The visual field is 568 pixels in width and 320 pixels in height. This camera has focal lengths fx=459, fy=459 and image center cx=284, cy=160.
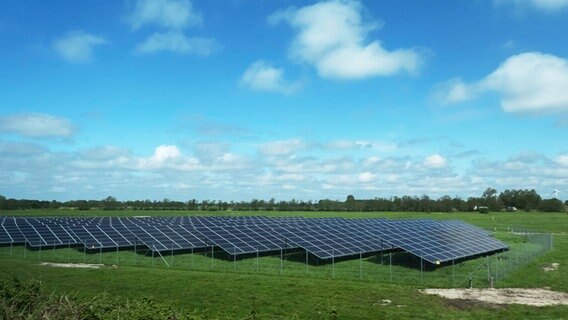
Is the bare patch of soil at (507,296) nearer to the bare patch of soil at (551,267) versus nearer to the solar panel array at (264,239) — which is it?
the solar panel array at (264,239)

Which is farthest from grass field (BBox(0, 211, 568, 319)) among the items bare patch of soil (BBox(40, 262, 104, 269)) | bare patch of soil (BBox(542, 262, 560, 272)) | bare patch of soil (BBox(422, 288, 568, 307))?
bare patch of soil (BBox(40, 262, 104, 269))

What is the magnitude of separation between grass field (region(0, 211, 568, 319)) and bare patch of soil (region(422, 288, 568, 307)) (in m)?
1.29

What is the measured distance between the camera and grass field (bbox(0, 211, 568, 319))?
2353 cm

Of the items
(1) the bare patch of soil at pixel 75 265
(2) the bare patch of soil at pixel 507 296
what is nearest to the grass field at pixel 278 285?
(2) the bare patch of soil at pixel 507 296

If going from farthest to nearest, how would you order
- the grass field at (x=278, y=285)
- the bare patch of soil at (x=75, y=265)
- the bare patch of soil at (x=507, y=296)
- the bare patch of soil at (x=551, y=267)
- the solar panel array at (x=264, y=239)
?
1. the solar panel array at (x=264, y=239)
2. the bare patch of soil at (x=551, y=267)
3. the bare patch of soil at (x=75, y=265)
4. the bare patch of soil at (x=507, y=296)
5. the grass field at (x=278, y=285)

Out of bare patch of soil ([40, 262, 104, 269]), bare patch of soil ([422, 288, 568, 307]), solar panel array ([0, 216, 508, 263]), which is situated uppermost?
solar panel array ([0, 216, 508, 263])

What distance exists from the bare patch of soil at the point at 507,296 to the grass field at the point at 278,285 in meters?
1.29

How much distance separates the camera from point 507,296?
1093 inches

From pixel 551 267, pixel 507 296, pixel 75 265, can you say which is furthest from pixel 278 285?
pixel 551 267

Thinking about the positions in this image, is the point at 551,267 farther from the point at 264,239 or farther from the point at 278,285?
the point at 264,239

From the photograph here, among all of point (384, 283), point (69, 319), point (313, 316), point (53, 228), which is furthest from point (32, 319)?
point (53, 228)

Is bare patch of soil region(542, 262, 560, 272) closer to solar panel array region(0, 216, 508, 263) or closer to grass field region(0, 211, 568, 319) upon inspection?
grass field region(0, 211, 568, 319)

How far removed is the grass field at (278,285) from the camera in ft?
77.2

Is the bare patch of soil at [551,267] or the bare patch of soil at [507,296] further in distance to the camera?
the bare patch of soil at [551,267]
